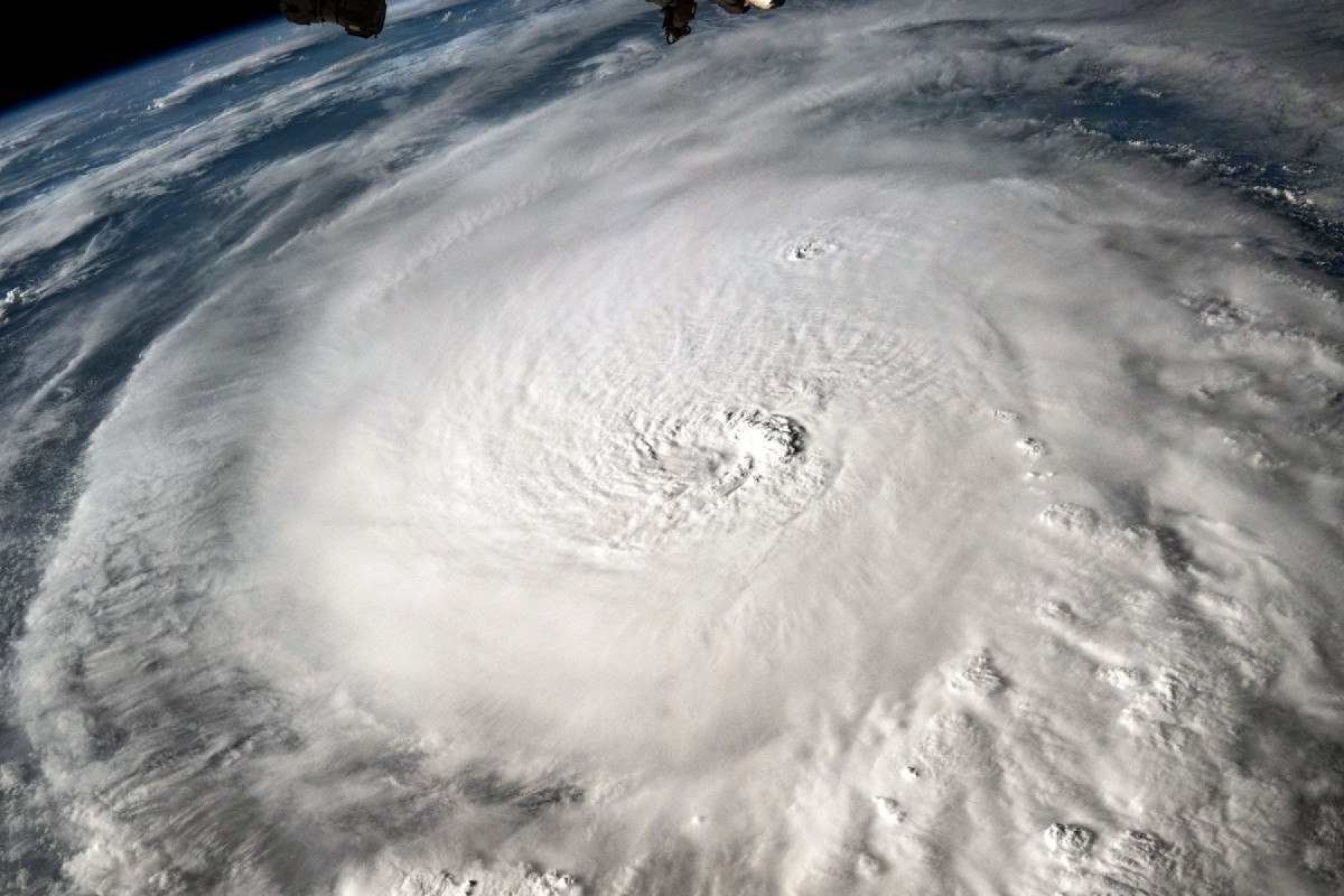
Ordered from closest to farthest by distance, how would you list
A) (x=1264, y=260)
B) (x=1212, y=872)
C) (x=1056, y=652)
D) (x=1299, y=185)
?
(x=1212, y=872), (x=1056, y=652), (x=1264, y=260), (x=1299, y=185)

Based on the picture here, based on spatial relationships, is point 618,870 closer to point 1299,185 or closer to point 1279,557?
point 1279,557

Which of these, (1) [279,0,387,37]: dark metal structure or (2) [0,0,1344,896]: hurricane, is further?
(2) [0,0,1344,896]: hurricane

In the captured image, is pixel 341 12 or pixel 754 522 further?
pixel 754 522

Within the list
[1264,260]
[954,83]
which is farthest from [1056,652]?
[954,83]

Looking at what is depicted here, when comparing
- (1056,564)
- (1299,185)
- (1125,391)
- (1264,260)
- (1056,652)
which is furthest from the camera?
(1299,185)

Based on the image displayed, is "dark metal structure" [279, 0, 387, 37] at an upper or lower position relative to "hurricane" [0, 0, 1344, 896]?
upper
